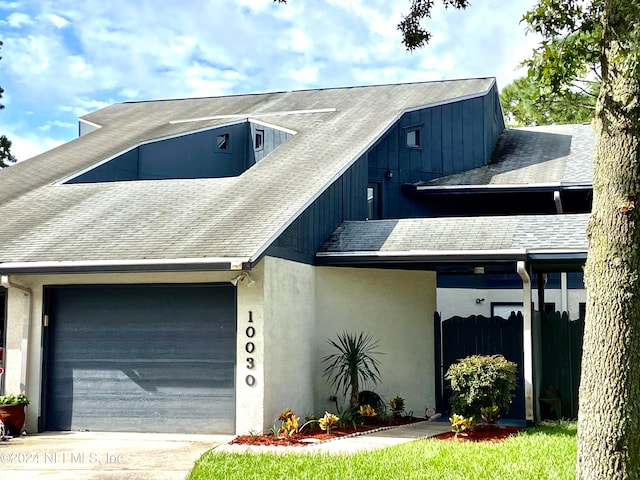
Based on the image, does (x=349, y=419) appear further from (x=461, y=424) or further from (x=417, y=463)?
(x=417, y=463)

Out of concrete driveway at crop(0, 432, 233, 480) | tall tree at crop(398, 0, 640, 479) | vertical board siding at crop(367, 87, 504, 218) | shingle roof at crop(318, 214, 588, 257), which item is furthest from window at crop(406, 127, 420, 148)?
tall tree at crop(398, 0, 640, 479)

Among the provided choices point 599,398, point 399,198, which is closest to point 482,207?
A: point 399,198

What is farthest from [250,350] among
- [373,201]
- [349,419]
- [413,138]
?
[413,138]

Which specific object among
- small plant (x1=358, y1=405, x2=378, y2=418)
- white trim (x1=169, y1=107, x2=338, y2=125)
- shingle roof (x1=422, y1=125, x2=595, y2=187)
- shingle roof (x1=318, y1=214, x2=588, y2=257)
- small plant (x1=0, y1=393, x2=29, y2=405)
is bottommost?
small plant (x1=358, y1=405, x2=378, y2=418)

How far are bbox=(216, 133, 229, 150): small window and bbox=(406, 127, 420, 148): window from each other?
196 inches

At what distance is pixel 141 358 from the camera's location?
13320 millimetres

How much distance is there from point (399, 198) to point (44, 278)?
8926 mm

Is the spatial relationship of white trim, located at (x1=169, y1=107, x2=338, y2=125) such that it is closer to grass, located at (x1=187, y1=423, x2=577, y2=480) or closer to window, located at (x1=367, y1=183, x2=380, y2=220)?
window, located at (x1=367, y1=183, x2=380, y2=220)

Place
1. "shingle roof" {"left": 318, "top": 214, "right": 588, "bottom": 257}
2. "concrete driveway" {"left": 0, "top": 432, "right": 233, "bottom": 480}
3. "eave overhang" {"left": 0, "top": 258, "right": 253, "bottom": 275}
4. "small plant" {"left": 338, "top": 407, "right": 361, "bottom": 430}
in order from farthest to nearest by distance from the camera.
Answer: "shingle roof" {"left": 318, "top": 214, "right": 588, "bottom": 257}, "small plant" {"left": 338, "top": 407, "right": 361, "bottom": 430}, "eave overhang" {"left": 0, "top": 258, "right": 253, "bottom": 275}, "concrete driveway" {"left": 0, "top": 432, "right": 233, "bottom": 480}

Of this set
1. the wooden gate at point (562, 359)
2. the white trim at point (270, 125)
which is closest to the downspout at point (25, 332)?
the white trim at point (270, 125)

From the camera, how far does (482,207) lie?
2039 centimetres

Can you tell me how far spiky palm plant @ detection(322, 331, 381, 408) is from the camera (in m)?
14.1

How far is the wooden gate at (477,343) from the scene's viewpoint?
15.8m

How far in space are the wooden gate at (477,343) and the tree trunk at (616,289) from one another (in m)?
8.32
